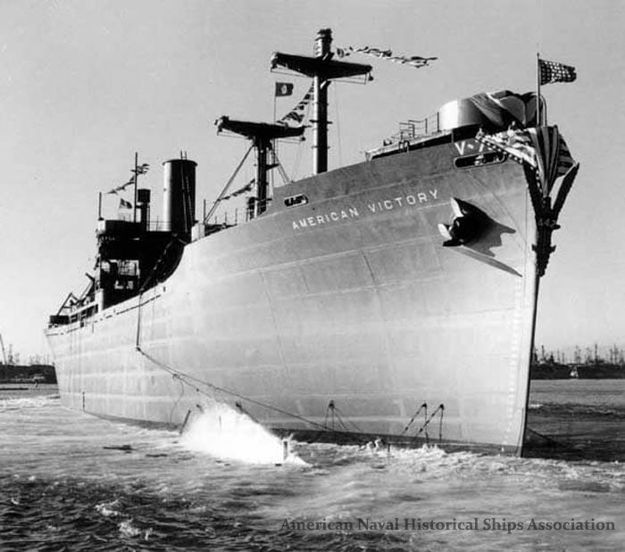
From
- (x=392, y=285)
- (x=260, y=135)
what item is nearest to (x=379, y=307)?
(x=392, y=285)

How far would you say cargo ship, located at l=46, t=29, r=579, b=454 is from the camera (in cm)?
1018

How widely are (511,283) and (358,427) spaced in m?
3.50

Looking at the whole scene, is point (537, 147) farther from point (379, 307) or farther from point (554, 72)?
point (379, 307)

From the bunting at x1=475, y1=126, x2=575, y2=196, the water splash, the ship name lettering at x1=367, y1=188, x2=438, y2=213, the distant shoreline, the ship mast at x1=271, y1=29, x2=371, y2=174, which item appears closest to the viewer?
the bunting at x1=475, y1=126, x2=575, y2=196

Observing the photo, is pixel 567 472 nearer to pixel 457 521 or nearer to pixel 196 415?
pixel 457 521

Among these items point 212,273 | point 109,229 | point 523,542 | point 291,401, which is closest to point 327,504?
point 523,542

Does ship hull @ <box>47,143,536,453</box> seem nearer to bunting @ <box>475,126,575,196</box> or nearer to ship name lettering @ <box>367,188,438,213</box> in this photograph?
ship name lettering @ <box>367,188,438,213</box>

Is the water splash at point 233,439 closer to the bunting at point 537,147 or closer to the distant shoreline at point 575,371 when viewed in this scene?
the bunting at point 537,147

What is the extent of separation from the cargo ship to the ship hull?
0.02 meters

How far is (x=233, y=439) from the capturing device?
13750mm

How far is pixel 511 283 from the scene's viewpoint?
10227 mm

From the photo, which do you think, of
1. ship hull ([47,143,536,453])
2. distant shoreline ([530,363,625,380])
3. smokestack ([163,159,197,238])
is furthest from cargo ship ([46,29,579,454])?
distant shoreline ([530,363,625,380])

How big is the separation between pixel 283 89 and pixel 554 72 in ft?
20.5

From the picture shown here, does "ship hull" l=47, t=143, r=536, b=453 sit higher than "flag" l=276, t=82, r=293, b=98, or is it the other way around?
"flag" l=276, t=82, r=293, b=98
